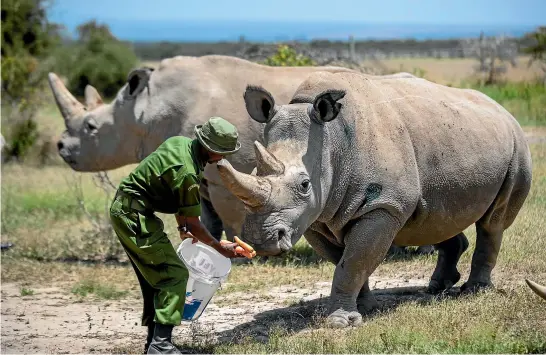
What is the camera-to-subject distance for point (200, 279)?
7164 mm

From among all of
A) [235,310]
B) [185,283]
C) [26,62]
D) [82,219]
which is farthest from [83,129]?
[26,62]

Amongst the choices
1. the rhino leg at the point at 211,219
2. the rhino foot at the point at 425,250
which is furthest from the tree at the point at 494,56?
the rhino foot at the point at 425,250

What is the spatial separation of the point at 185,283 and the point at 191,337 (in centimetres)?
108

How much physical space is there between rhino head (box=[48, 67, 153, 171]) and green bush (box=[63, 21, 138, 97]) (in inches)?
689

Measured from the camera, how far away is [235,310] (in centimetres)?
880

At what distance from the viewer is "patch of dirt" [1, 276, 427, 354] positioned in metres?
7.86

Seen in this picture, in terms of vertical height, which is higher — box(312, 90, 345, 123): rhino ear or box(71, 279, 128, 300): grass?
box(312, 90, 345, 123): rhino ear

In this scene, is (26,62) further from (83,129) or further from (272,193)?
(272,193)

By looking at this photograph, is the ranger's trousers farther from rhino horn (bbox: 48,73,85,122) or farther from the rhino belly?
rhino horn (bbox: 48,73,85,122)

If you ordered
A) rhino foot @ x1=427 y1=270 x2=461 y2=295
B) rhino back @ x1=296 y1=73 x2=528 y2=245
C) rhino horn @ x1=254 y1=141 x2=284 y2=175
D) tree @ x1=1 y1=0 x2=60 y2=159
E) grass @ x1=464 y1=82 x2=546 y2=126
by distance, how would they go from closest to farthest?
rhino horn @ x1=254 y1=141 x2=284 y2=175, rhino back @ x1=296 y1=73 x2=528 y2=245, rhino foot @ x1=427 y1=270 x2=461 y2=295, grass @ x1=464 y1=82 x2=546 y2=126, tree @ x1=1 y1=0 x2=60 y2=159

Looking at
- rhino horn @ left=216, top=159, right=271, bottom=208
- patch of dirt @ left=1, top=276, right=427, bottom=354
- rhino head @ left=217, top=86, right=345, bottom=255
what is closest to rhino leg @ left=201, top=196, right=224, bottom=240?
patch of dirt @ left=1, top=276, right=427, bottom=354

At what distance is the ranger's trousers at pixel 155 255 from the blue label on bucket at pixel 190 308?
1.16 ft

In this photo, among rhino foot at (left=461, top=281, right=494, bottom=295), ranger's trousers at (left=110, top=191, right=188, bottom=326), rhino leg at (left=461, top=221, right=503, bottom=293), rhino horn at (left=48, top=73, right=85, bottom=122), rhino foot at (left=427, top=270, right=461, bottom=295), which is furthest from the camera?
rhino horn at (left=48, top=73, right=85, bottom=122)

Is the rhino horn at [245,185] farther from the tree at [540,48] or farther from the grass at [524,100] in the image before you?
the tree at [540,48]
